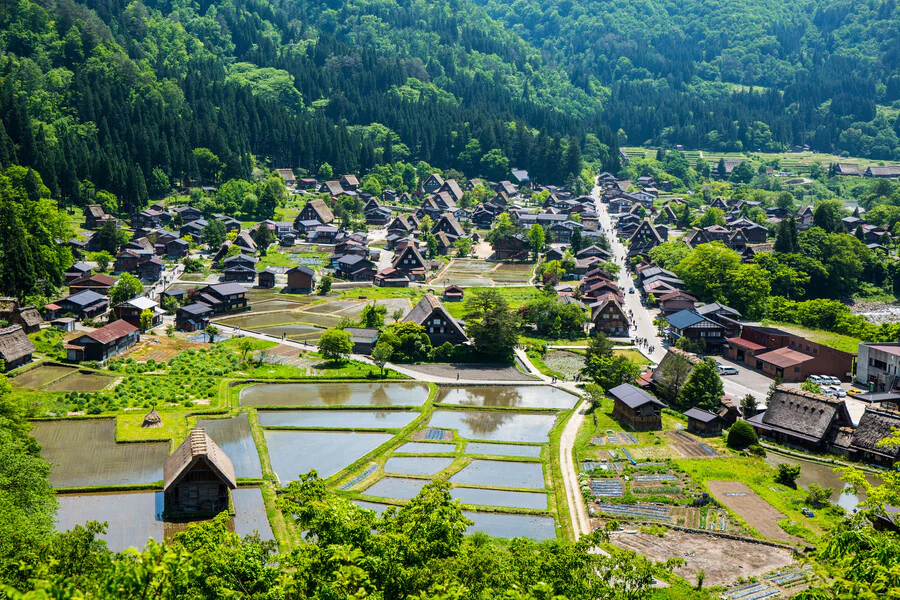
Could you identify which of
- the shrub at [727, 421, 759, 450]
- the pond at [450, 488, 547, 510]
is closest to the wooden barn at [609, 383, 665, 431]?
the shrub at [727, 421, 759, 450]

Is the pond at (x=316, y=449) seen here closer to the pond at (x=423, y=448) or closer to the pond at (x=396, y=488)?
the pond at (x=423, y=448)

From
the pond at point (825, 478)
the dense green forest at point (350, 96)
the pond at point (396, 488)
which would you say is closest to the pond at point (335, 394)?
the pond at point (396, 488)

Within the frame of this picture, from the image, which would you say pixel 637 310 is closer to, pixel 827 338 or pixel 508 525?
pixel 827 338

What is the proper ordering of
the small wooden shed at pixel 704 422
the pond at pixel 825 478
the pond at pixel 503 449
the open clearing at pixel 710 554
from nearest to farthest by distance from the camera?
the open clearing at pixel 710 554 → the pond at pixel 825 478 → the pond at pixel 503 449 → the small wooden shed at pixel 704 422

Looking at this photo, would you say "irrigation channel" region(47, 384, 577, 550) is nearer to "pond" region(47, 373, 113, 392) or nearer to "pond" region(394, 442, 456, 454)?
"pond" region(394, 442, 456, 454)

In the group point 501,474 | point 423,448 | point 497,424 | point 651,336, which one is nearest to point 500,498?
point 501,474

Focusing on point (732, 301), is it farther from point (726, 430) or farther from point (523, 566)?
point (523, 566)

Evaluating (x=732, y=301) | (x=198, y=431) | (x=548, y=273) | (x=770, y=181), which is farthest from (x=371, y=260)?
(x=770, y=181)
